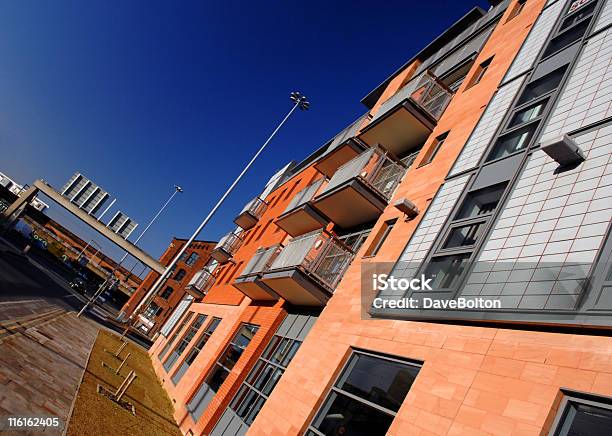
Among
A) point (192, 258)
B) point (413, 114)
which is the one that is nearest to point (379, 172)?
point (413, 114)

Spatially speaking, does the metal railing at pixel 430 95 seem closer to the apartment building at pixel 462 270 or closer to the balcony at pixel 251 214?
the apartment building at pixel 462 270

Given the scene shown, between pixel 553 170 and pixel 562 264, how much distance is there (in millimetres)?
2205

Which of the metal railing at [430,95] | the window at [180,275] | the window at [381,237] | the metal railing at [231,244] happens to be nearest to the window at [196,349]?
the metal railing at [231,244]

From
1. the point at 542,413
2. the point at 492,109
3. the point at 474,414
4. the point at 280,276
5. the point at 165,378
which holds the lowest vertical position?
the point at 165,378

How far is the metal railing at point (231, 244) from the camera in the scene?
1155 inches

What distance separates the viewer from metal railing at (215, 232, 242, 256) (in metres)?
29.3

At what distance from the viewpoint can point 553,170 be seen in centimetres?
697

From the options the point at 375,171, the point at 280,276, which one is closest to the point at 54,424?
the point at 280,276

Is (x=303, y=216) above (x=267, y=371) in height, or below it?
above

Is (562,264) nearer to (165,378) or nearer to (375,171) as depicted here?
(375,171)

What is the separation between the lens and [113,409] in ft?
34.9

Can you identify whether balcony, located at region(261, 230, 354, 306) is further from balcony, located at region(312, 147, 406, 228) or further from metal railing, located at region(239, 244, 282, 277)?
balcony, located at region(312, 147, 406, 228)

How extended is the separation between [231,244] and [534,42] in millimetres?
23547

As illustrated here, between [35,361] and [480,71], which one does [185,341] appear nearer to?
[35,361]
